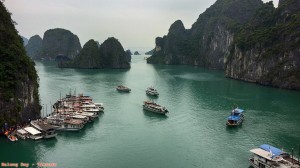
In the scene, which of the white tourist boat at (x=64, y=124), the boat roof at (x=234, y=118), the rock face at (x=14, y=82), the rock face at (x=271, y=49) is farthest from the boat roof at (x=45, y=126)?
the rock face at (x=271, y=49)

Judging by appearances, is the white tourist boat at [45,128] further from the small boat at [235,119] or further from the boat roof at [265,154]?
the small boat at [235,119]

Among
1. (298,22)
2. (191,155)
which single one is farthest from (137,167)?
(298,22)

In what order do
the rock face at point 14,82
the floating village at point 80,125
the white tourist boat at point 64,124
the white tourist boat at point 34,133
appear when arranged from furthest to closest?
the white tourist boat at point 64,124 < the rock face at point 14,82 < the white tourist boat at point 34,133 < the floating village at point 80,125

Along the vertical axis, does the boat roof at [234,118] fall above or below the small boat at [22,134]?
above

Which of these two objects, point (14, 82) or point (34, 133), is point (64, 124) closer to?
point (34, 133)

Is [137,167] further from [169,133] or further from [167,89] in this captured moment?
[167,89]

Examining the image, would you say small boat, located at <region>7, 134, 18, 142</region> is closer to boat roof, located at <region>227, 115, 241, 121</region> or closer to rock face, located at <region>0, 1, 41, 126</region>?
rock face, located at <region>0, 1, 41, 126</region>
